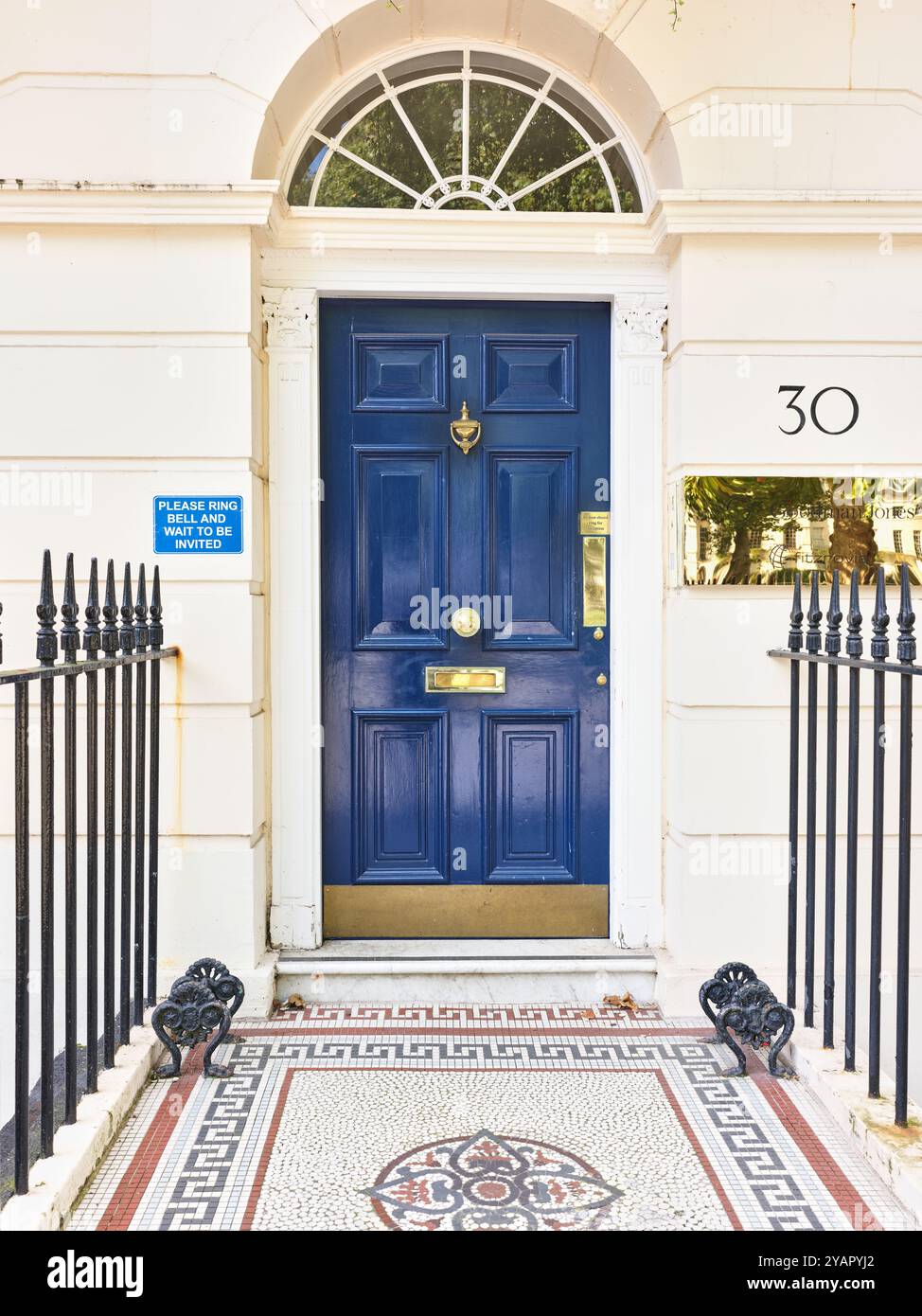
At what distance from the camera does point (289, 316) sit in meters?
4.19

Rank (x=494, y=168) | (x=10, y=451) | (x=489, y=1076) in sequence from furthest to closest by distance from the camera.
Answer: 1. (x=494, y=168)
2. (x=10, y=451)
3. (x=489, y=1076)

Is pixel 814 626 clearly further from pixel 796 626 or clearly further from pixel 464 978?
pixel 464 978

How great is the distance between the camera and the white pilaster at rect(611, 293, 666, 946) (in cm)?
424

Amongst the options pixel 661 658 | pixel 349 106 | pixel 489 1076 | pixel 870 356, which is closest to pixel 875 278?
pixel 870 356

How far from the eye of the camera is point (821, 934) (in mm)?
4164

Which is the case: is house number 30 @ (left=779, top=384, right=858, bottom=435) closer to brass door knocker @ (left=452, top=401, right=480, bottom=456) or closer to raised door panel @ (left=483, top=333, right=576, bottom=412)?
raised door panel @ (left=483, top=333, right=576, bottom=412)

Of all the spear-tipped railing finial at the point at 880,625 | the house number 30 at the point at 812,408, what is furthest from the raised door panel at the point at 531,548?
the spear-tipped railing finial at the point at 880,625

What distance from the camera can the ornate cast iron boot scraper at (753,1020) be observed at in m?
3.46

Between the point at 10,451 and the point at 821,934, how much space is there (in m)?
3.60

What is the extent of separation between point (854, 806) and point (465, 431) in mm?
2102

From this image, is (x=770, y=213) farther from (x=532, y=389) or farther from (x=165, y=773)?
(x=165, y=773)

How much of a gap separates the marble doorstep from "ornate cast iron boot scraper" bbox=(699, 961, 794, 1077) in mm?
580

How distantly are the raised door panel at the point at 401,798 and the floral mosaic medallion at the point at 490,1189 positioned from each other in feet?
4.79

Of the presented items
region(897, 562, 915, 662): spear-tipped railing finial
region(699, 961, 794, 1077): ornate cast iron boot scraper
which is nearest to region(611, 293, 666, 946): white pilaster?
region(699, 961, 794, 1077): ornate cast iron boot scraper
